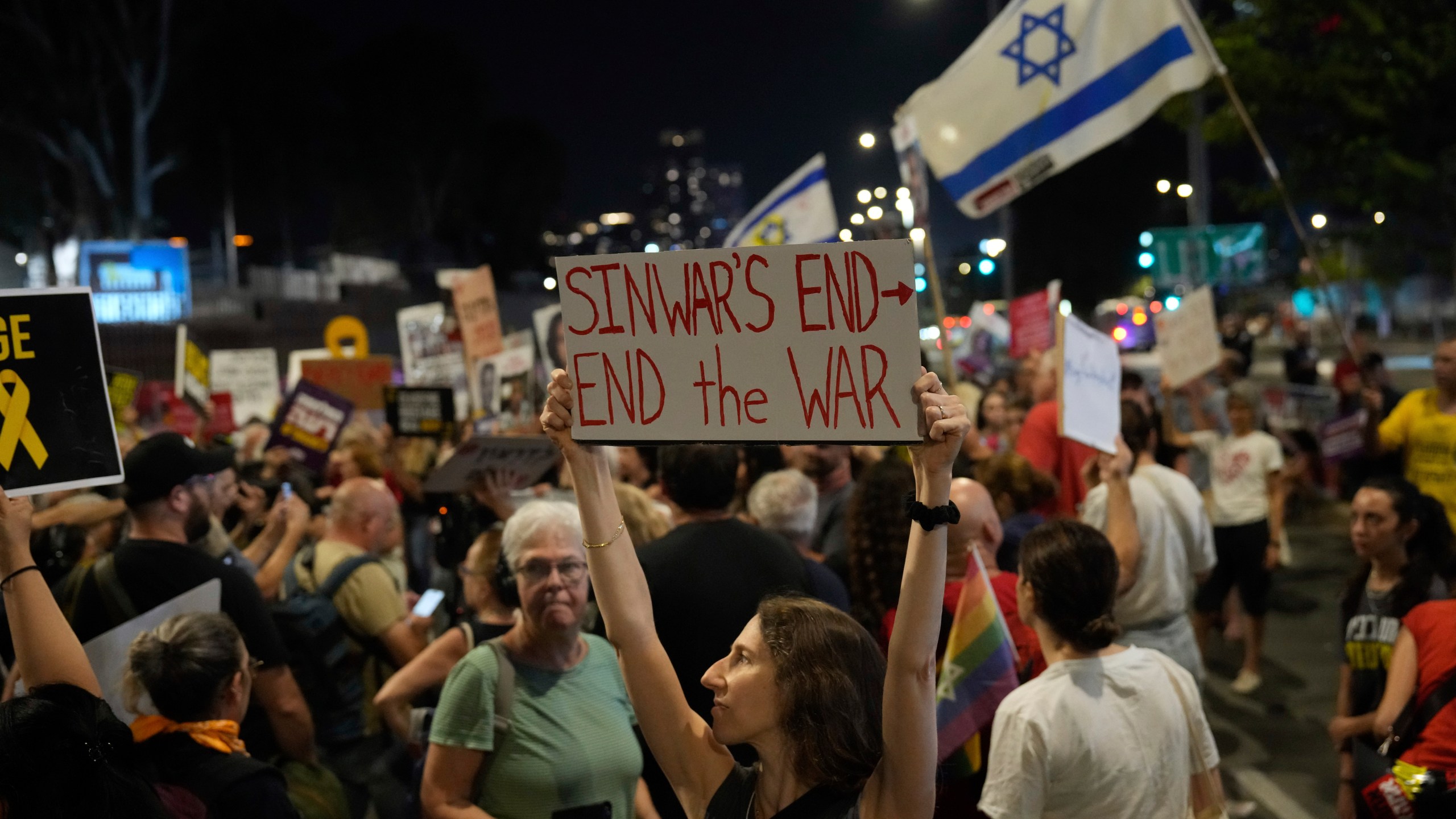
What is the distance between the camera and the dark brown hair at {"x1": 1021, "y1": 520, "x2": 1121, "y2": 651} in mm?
3260

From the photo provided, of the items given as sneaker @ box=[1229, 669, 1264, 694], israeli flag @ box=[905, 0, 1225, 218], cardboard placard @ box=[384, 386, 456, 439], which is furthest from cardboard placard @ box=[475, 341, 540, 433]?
sneaker @ box=[1229, 669, 1264, 694]

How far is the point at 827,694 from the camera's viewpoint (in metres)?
2.40

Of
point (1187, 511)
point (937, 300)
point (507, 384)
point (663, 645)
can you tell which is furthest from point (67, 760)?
point (507, 384)

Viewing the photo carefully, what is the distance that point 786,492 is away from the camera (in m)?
5.20

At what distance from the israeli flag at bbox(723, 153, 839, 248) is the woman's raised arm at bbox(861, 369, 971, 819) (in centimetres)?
792

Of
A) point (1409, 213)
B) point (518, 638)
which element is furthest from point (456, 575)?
point (1409, 213)

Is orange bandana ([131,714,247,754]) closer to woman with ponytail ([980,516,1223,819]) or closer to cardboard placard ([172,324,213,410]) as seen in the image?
woman with ponytail ([980,516,1223,819])

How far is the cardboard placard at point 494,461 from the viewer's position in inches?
219

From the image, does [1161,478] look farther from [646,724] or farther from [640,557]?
[646,724]

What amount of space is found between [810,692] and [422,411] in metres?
6.51

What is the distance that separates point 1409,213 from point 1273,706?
26.4 feet

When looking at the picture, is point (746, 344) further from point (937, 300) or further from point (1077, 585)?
point (937, 300)

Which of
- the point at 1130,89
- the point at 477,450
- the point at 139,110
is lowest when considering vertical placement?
the point at 477,450

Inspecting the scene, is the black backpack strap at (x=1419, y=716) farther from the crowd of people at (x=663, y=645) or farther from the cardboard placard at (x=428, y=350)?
the cardboard placard at (x=428, y=350)
